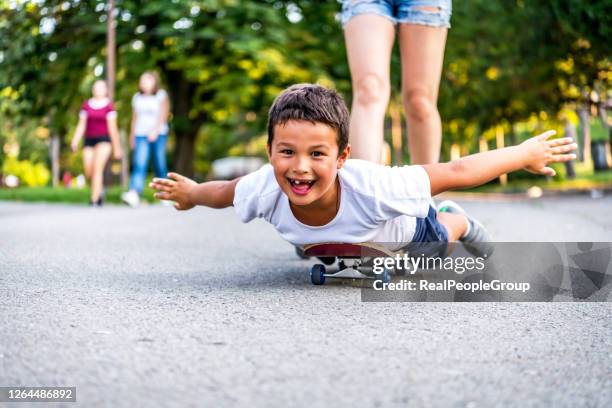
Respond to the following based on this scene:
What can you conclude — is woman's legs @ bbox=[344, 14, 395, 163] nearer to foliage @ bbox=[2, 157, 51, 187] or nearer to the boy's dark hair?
the boy's dark hair

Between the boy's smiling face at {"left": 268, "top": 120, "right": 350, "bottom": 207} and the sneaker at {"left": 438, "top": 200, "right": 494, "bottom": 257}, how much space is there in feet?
4.02

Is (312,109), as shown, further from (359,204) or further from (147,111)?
(147,111)

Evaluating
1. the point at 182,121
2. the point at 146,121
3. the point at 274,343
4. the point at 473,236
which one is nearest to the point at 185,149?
the point at 182,121

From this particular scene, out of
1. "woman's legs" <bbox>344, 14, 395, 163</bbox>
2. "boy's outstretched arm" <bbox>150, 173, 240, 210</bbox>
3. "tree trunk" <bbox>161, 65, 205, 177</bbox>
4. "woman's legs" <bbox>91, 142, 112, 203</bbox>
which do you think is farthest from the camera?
"tree trunk" <bbox>161, 65, 205, 177</bbox>

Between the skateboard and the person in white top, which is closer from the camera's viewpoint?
the skateboard

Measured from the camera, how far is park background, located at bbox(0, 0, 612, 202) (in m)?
16.5

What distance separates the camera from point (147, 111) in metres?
12.2

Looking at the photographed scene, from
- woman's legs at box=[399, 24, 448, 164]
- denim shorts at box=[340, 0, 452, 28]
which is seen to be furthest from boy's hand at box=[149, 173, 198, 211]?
woman's legs at box=[399, 24, 448, 164]

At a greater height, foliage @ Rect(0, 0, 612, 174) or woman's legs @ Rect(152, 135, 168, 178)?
foliage @ Rect(0, 0, 612, 174)

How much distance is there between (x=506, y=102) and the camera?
22.1m

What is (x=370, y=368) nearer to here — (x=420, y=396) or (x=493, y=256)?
(x=420, y=396)

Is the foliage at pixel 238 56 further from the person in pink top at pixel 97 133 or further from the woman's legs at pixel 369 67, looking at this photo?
the woman's legs at pixel 369 67

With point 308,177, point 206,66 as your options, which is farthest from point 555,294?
point 206,66

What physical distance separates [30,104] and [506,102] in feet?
39.4
